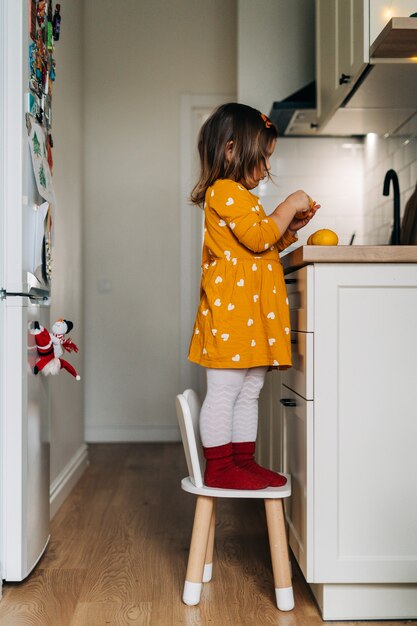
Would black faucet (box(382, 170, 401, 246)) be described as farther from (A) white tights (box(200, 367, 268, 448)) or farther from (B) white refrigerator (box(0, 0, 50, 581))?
(B) white refrigerator (box(0, 0, 50, 581))

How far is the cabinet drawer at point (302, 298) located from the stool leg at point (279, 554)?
1.40ft

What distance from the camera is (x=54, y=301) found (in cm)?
284

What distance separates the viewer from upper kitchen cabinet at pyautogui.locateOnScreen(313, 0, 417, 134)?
6.79 feet

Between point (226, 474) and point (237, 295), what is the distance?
0.44 meters

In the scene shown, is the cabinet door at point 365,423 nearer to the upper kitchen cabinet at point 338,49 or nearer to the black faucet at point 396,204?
the black faucet at point 396,204

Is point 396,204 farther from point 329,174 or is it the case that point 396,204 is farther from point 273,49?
point 273,49

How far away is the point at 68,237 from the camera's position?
321 centimetres

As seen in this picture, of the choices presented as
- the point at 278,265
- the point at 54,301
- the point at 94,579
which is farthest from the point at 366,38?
the point at 94,579

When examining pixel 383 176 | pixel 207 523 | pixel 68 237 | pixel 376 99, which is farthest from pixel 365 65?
pixel 68 237

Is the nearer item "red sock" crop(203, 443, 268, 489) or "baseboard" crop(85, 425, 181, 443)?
"red sock" crop(203, 443, 268, 489)

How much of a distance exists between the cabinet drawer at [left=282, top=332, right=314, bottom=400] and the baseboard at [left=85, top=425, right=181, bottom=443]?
2.40 meters

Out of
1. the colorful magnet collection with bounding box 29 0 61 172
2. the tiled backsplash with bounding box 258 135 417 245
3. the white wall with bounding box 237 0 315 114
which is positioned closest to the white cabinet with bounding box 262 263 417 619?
the colorful magnet collection with bounding box 29 0 61 172

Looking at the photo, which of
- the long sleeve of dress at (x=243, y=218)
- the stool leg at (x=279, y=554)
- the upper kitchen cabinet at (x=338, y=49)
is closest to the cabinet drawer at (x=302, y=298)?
the long sleeve of dress at (x=243, y=218)

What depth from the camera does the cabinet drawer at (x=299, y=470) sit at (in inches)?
62.7
